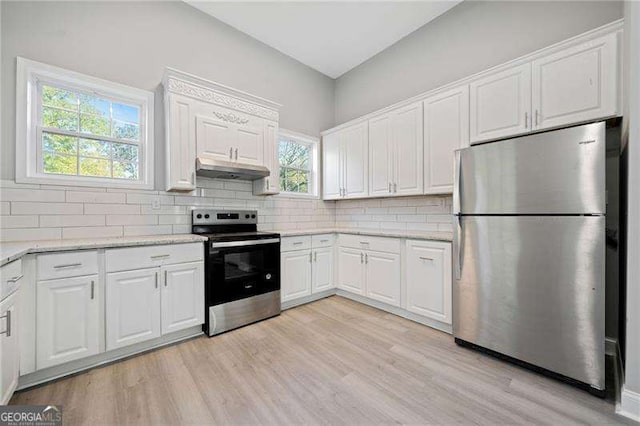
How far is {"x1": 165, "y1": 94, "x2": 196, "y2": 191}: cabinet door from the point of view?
259 centimetres

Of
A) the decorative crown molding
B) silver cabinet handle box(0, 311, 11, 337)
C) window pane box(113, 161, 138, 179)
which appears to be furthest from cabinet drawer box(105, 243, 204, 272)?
the decorative crown molding

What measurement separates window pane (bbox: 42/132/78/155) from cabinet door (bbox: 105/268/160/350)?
129cm

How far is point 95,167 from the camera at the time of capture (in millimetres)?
2486

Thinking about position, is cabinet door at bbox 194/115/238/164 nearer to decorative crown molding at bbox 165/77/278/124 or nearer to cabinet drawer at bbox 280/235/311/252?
decorative crown molding at bbox 165/77/278/124

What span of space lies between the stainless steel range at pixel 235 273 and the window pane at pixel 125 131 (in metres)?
0.96

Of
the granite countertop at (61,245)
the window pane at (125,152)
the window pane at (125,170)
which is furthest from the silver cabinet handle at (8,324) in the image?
the window pane at (125,152)

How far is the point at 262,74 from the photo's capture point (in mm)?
3611

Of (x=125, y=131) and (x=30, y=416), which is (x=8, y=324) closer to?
(x=30, y=416)

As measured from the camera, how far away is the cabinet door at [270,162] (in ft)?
10.7

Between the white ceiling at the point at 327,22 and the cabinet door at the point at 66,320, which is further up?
the white ceiling at the point at 327,22

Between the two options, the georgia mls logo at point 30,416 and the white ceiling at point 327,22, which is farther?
the white ceiling at point 327,22

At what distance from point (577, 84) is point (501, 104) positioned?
1.57 feet

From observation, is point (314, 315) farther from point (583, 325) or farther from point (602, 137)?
point (602, 137)

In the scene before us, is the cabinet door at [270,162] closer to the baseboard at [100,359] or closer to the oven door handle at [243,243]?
the oven door handle at [243,243]
